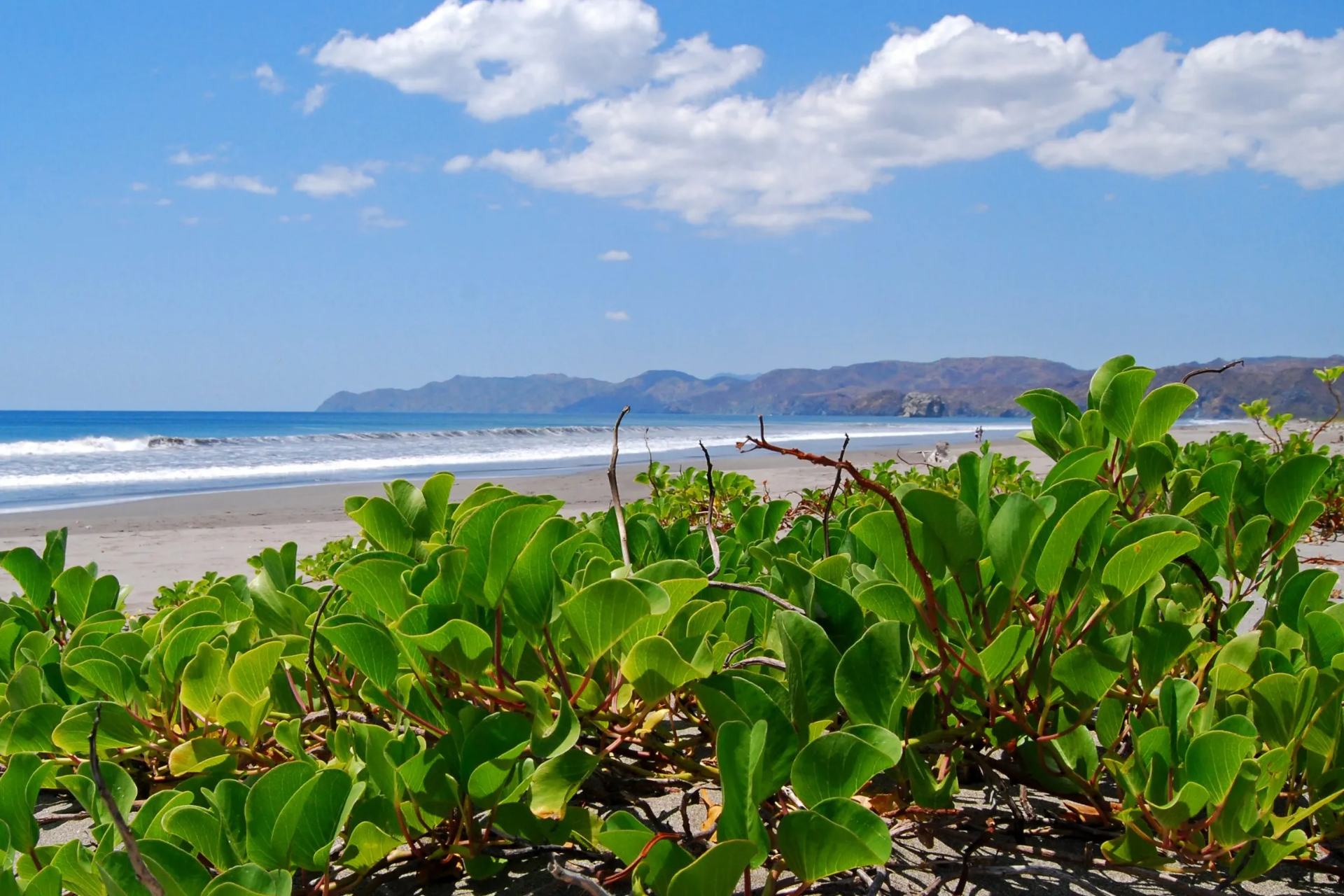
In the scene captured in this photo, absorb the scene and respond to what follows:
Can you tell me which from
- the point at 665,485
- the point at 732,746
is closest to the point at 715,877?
the point at 732,746

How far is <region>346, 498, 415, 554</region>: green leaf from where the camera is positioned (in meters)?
1.19

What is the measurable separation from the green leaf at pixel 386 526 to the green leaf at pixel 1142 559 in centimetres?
84

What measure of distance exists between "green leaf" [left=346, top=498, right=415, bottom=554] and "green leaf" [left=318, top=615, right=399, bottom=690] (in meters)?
0.35

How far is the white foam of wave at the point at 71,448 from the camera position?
25.3 meters

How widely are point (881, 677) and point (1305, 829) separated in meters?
0.58

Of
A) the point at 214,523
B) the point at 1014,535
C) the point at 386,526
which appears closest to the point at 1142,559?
the point at 1014,535

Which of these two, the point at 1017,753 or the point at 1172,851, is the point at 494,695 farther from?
the point at 1172,851

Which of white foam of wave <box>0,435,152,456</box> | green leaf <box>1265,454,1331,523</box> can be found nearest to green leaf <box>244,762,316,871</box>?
green leaf <box>1265,454,1331,523</box>

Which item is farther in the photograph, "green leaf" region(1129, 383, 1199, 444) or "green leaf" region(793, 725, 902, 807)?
"green leaf" region(1129, 383, 1199, 444)

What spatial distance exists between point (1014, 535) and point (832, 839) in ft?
1.12

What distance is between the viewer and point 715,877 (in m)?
0.66

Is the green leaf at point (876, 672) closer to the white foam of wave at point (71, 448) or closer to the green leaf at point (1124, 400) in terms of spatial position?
the green leaf at point (1124, 400)

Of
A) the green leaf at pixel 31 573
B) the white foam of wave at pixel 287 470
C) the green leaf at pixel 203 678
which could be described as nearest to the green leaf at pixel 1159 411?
the green leaf at pixel 203 678

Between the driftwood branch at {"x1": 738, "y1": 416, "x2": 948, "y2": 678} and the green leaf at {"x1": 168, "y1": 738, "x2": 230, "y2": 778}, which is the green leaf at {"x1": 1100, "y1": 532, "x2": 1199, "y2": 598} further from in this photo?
A: the green leaf at {"x1": 168, "y1": 738, "x2": 230, "y2": 778}
